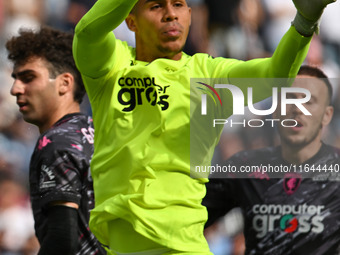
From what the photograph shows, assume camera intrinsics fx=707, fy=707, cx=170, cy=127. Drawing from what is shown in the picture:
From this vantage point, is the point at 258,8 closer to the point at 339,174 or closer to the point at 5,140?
the point at 339,174

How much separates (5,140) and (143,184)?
11.2 feet

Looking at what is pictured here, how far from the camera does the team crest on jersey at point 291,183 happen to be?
4680mm

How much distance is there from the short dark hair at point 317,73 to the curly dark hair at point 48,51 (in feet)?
5.16

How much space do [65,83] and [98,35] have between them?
1606 mm

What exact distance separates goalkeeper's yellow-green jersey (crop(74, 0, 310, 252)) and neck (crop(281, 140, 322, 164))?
1.81 metres

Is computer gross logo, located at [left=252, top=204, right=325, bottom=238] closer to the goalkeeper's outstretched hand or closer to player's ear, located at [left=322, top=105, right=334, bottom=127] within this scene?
player's ear, located at [left=322, top=105, right=334, bottom=127]

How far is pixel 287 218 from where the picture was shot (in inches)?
183

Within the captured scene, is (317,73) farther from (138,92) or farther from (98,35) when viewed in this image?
(98,35)

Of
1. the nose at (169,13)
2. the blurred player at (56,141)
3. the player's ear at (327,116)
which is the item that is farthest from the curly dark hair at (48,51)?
the player's ear at (327,116)

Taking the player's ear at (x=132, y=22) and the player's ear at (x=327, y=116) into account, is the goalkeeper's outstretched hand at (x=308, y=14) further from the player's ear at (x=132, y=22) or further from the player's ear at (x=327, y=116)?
the player's ear at (x=327, y=116)

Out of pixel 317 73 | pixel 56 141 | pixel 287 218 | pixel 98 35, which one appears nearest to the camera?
pixel 98 35

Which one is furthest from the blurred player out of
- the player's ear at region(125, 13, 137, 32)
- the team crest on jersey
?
the team crest on jersey

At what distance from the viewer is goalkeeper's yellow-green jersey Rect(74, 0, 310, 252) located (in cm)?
290

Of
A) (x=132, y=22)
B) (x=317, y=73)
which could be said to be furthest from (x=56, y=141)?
(x=317, y=73)
